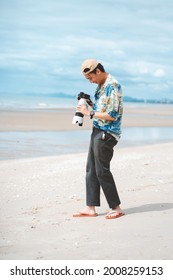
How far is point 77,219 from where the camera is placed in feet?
23.9

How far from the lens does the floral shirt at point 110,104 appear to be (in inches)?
270

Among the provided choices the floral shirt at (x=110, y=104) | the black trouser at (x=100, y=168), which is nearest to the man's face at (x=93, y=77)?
the floral shirt at (x=110, y=104)

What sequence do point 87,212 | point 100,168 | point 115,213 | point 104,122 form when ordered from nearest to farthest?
point 104,122 < point 100,168 < point 115,213 < point 87,212

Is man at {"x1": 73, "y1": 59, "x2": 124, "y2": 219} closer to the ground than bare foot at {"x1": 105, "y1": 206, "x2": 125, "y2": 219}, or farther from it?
farther from it

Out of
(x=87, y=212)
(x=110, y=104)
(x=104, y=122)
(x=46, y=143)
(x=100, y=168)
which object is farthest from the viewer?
(x=46, y=143)

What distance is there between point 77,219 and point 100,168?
698mm

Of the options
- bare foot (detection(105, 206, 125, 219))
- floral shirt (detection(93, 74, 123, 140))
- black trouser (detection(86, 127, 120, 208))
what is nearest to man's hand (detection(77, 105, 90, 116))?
floral shirt (detection(93, 74, 123, 140))

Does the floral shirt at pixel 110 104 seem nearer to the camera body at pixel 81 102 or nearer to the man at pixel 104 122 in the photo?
the man at pixel 104 122

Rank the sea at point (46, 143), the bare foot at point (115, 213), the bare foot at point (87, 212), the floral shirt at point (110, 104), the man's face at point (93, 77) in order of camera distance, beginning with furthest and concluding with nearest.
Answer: the sea at point (46, 143) < the bare foot at point (87, 212) < the bare foot at point (115, 213) < the man's face at point (93, 77) < the floral shirt at point (110, 104)

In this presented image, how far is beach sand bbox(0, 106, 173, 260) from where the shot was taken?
5.84 metres

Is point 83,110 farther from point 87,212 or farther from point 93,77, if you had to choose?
point 87,212

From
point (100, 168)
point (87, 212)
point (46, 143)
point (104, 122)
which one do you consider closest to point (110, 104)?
point (104, 122)

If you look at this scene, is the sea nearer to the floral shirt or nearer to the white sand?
the white sand

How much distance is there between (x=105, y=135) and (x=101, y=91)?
0.52m
